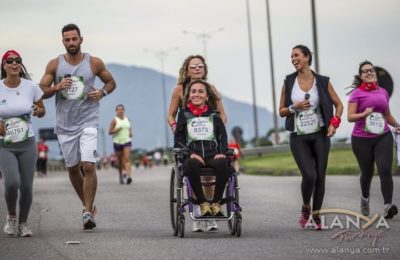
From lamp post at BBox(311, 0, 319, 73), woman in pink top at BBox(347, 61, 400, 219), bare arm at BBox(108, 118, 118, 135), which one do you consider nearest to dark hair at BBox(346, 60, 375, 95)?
woman in pink top at BBox(347, 61, 400, 219)

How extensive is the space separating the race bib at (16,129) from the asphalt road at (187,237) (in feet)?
3.53

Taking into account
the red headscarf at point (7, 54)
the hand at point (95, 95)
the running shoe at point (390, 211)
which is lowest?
the running shoe at point (390, 211)

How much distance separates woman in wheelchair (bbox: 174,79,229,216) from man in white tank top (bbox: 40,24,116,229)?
1382mm

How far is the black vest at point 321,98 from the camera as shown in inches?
553

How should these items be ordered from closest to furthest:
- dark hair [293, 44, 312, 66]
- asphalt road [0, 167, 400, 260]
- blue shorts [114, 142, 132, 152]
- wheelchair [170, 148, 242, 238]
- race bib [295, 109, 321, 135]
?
asphalt road [0, 167, 400, 260], wheelchair [170, 148, 242, 238], race bib [295, 109, 321, 135], dark hair [293, 44, 312, 66], blue shorts [114, 142, 132, 152]

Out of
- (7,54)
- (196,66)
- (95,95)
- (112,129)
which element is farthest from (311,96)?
(112,129)

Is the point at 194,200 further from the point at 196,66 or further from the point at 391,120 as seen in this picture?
the point at 391,120

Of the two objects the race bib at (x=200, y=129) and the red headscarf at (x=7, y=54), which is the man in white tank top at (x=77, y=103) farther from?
the race bib at (x=200, y=129)

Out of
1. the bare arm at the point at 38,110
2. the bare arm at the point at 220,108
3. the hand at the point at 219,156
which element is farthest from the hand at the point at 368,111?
the bare arm at the point at 38,110

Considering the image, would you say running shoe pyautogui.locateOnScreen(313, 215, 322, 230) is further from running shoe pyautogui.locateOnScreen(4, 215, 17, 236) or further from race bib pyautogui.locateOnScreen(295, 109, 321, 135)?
running shoe pyautogui.locateOnScreen(4, 215, 17, 236)

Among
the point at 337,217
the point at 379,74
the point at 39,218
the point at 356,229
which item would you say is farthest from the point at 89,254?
the point at 379,74

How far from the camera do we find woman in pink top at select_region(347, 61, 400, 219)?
1552 cm

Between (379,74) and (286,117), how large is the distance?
12691 mm

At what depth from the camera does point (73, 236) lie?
1343 cm
